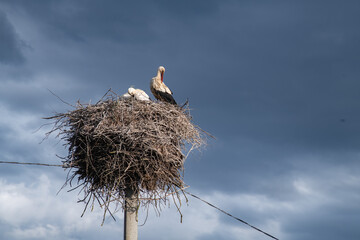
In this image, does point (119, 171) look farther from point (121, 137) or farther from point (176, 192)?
point (176, 192)

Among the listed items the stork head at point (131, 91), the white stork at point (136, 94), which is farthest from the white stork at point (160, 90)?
the stork head at point (131, 91)

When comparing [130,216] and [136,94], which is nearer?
[130,216]

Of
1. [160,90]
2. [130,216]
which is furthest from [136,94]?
[130,216]

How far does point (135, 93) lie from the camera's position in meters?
8.62

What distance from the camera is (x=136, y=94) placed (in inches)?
338

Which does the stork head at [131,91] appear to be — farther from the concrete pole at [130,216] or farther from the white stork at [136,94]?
the concrete pole at [130,216]

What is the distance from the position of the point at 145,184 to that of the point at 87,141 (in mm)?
1267

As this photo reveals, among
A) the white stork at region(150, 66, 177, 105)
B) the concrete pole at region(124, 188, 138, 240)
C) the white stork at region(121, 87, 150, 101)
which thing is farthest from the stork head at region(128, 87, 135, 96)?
the concrete pole at region(124, 188, 138, 240)

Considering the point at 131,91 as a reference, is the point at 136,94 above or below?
below

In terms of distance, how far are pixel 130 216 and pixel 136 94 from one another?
2436 mm

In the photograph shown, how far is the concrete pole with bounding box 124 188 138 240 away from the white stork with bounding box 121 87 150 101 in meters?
1.84

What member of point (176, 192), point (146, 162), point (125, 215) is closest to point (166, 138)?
point (146, 162)

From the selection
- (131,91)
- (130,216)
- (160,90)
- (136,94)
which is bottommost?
(130,216)

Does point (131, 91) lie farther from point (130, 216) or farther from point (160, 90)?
point (130, 216)
